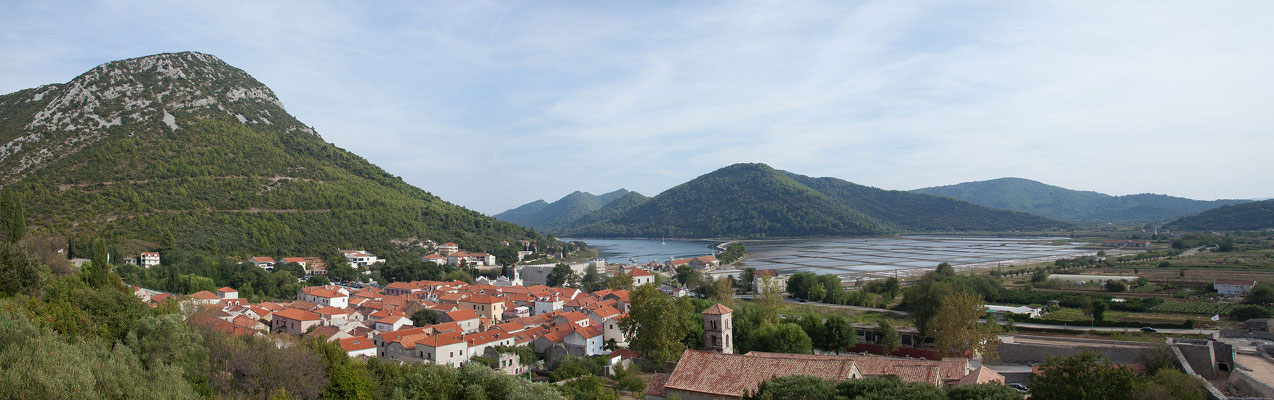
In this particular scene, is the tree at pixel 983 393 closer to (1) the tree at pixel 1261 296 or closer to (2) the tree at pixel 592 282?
(1) the tree at pixel 1261 296

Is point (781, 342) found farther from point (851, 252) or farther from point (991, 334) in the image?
point (851, 252)

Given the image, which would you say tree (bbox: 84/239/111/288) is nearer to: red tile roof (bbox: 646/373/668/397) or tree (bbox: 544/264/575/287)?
red tile roof (bbox: 646/373/668/397)

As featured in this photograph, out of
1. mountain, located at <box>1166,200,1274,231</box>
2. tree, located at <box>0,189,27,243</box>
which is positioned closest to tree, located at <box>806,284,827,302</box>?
tree, located at <box>0,189,27,243</box>

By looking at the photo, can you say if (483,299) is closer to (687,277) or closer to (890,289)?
(687,277)

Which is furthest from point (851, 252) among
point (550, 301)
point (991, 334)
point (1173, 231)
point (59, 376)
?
point (59, 376)

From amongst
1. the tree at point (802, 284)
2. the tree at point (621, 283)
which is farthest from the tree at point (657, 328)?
the tree at point (802, 284)

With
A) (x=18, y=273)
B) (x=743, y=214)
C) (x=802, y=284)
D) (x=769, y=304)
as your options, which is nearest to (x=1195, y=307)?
(x=802, y=284)
